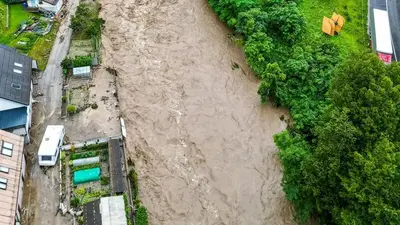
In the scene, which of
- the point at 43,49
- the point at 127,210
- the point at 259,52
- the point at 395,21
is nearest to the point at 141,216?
the point at 127,210

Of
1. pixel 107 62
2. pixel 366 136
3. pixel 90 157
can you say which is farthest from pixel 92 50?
pixel 366 136

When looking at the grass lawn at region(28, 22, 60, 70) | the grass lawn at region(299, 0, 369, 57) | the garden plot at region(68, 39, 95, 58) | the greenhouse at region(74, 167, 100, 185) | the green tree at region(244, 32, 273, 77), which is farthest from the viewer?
the grass lawn at region(299, 0, 369, 57)

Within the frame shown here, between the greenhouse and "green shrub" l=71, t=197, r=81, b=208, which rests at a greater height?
the greenhouse

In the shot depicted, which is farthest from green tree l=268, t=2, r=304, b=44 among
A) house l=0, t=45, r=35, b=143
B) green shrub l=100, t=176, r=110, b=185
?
house l=0, t=45, r=35, b=143

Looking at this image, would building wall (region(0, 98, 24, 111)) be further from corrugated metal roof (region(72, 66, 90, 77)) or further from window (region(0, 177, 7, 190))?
corrugated metal roof (region(72, 66, 90, 77))

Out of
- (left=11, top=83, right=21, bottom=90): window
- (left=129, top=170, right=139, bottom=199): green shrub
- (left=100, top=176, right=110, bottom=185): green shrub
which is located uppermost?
(left=11, top=83, right=21, bottom=90): window

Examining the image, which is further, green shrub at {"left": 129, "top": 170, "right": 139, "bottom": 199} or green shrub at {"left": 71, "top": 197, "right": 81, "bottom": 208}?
green shrub at {"left": 129, "top": 170, "right": 139, "bottom": 199}

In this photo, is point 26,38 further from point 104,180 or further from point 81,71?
point 104,180
